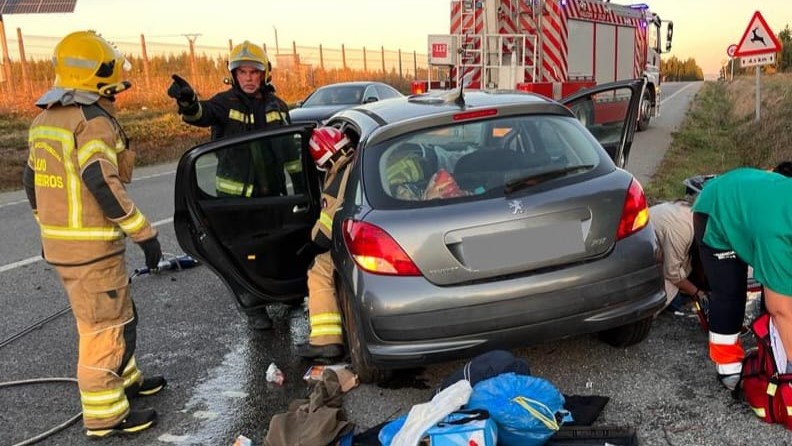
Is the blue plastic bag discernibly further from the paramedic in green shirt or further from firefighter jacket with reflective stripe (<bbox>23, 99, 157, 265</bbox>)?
firefighter jacket with reflective stripe (<bbox>23, 99, 157, 265</bbox>)

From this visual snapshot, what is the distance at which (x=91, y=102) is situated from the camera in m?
3.11

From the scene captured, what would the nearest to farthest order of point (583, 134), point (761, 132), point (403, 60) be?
1. point (583, 134)
2. point (761, 132)
3. point (403, 60)

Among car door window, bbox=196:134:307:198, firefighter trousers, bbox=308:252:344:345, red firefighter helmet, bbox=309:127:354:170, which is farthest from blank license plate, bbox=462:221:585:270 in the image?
car door window, bbox=196:134:307:198

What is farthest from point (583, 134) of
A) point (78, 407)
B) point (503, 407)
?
point (78, 407)

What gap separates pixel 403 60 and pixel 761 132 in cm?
3398

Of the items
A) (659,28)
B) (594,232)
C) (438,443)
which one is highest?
(659,28)

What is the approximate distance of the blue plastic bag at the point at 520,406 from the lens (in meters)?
2.65

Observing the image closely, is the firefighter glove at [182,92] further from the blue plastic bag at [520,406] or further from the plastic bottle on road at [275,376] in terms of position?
the blue plastic bag at [520,406]

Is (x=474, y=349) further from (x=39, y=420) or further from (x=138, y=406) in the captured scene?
(x=39, y=420)

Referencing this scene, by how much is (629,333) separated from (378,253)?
1546 mm

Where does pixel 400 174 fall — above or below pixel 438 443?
above

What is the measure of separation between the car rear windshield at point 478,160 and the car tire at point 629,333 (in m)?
0.90

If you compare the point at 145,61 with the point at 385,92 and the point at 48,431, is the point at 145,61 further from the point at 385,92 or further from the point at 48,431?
the point at 48,431

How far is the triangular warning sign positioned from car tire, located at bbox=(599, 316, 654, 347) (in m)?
9.04
